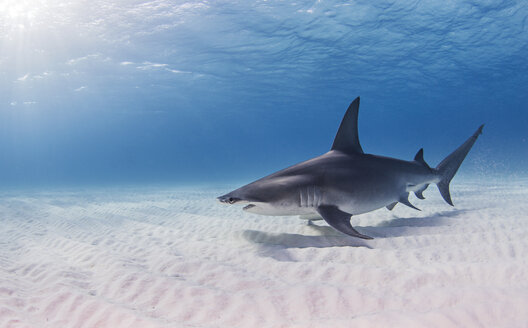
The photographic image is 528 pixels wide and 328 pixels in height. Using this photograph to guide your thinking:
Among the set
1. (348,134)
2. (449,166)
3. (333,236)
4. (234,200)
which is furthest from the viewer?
(449,166)

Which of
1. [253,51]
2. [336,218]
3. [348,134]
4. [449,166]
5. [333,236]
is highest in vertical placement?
[253,51]

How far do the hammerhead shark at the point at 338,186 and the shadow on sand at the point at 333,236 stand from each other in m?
0.41

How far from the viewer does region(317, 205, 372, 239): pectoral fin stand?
11.7 feet

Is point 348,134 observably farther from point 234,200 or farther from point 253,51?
point 253,51

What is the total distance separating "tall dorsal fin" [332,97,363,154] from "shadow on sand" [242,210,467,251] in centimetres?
142

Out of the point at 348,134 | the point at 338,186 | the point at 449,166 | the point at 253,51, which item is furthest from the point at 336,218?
the point at 253,51

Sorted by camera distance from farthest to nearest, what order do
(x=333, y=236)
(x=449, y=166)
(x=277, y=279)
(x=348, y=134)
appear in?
(x=449, y=166), (x=348, y=134), (x=333, y=236), (x=277, y=279)

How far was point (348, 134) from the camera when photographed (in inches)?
194

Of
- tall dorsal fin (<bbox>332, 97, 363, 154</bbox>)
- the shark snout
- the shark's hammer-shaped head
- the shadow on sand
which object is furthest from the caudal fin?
the shark snout

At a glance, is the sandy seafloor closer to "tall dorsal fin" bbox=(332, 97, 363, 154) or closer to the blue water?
"tall dorsal fin" bbox=(332, 97, 363, 154)

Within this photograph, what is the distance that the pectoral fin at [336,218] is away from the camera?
3.57 m

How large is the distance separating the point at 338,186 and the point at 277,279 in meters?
1.90

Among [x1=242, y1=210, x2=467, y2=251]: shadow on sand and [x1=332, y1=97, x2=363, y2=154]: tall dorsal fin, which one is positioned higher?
[x1=332, y1=97, x2=363, y2=154]: tall dorsal fin

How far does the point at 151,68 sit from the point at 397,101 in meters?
36.3
